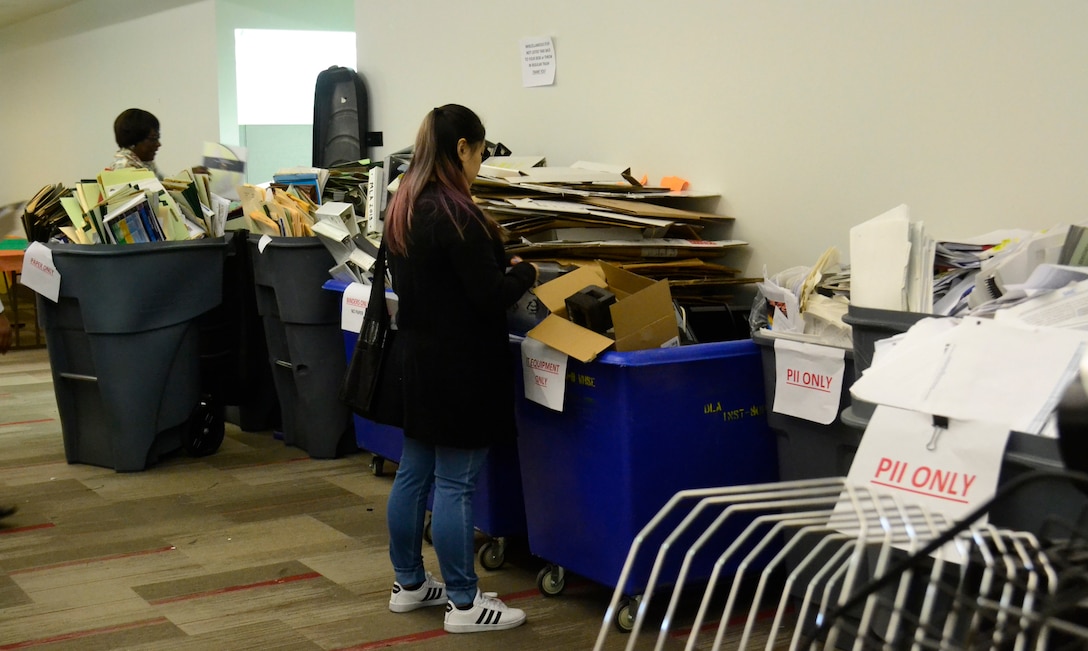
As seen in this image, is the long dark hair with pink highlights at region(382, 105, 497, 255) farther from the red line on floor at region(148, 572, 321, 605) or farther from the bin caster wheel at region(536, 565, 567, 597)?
the red line on floor at region(148, 572, 321, 605)

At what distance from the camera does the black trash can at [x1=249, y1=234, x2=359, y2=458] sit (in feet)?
13.8

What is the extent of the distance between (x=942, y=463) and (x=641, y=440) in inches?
43.5

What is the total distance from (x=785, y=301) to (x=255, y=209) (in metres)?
2.61

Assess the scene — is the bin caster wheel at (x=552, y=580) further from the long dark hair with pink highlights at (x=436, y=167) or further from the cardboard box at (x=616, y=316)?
the long dark hair with pink highlights at (x=436, y=167)

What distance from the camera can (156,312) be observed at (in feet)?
13.9

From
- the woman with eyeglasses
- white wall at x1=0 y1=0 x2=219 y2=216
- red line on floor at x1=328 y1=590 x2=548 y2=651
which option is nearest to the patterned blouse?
the woman with eyeglasses

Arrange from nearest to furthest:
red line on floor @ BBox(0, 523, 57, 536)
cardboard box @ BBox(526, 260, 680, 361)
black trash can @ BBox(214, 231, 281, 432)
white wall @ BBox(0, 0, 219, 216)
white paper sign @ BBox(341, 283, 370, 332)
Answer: cardboard box @ BBox(526, 260, 680, 361) < red line on floor @ BBox(0, 523, 57, 536) < white paper sign @ BBox(341, 283, 370, 332) < black trash can @ BBox(214, 231, 281, 432) < white wall @ BBox(0, 0, 219, 216)

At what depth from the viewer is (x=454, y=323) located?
2525 mm

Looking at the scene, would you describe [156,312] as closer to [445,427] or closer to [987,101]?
[445,427]

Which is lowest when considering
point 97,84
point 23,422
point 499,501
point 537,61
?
point 23,422

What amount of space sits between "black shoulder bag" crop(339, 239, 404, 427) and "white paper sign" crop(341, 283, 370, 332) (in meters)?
0.87

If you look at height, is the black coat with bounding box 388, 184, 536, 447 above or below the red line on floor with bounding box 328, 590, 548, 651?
above

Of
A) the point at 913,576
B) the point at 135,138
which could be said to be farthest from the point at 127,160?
the point at 913,576

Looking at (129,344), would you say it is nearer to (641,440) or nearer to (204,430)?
(204,430)
